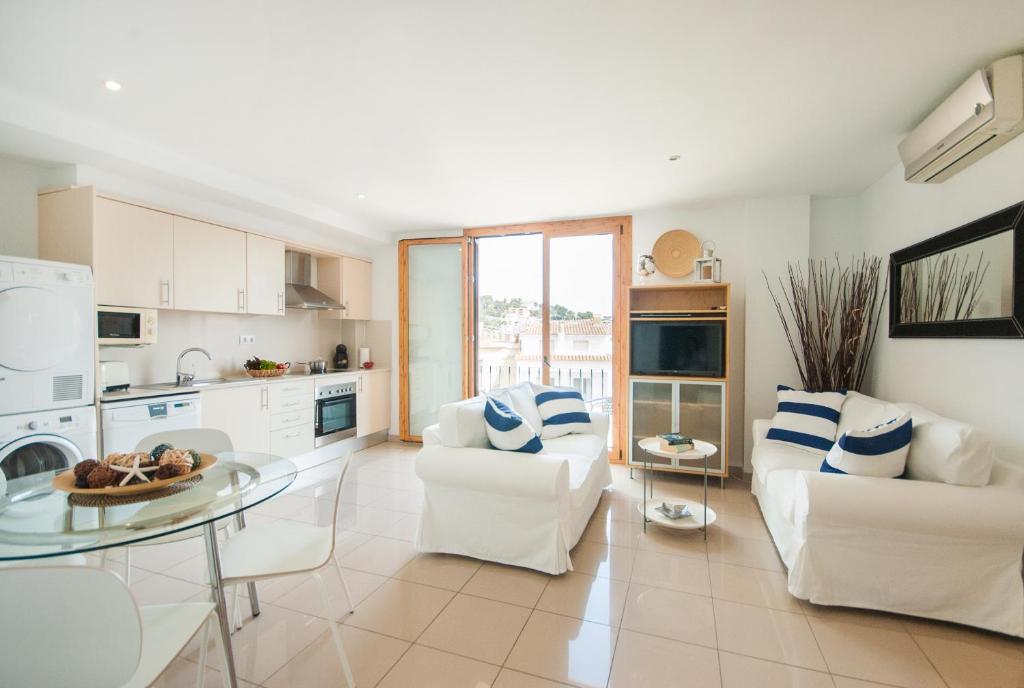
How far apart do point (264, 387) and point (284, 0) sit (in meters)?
3.08

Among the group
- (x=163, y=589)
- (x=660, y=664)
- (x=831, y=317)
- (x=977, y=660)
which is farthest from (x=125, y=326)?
(x=831, y=317)

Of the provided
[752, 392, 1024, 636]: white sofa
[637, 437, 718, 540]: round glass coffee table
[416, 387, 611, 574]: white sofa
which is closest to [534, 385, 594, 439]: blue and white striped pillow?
[637, 437, 718, 540]: round glass coffee table

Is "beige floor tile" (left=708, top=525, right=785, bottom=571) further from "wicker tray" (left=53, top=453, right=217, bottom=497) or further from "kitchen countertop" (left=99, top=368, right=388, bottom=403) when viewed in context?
"kitchen countertop" (left=99, top=368, right=388, bottom=403)

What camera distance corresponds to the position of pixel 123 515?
1421mm

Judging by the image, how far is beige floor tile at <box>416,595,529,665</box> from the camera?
1.91 m

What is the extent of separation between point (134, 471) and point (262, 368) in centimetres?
281

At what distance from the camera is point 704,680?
173cm

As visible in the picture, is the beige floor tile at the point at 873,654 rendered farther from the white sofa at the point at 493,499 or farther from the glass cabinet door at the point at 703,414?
the glass cabinet door at the point at 703,414

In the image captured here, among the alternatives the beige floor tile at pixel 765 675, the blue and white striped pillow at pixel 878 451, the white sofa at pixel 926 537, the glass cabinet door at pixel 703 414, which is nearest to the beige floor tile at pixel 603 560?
the beige floor tile at pixel 765 675

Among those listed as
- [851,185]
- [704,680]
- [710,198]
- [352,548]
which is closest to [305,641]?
[352,548]

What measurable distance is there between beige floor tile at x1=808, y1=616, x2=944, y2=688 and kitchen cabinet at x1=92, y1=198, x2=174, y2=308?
441 cm

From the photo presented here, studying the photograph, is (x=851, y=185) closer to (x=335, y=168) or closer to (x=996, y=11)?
(x=996, y=11)

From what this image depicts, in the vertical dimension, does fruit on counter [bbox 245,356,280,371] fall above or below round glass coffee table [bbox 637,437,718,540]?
above

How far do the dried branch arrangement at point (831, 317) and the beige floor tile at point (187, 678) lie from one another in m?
4.17
